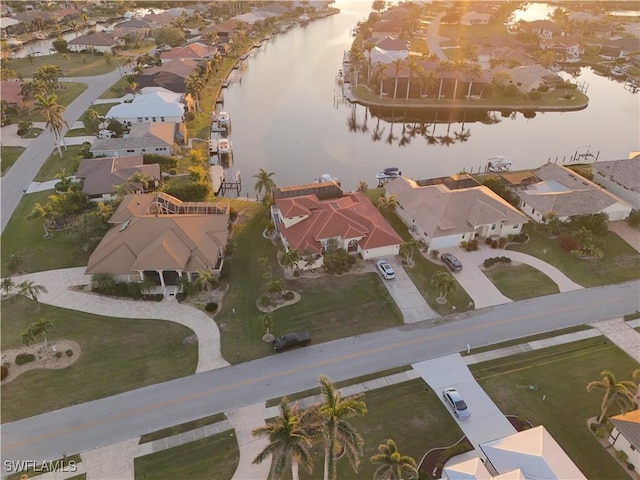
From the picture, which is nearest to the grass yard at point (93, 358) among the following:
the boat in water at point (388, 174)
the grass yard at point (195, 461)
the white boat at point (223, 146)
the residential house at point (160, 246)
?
the residential house at point (160, 246)

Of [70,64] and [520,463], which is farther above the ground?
[70,64]

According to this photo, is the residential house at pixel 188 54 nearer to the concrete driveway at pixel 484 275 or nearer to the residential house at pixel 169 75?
the residential house at pixel 169 75

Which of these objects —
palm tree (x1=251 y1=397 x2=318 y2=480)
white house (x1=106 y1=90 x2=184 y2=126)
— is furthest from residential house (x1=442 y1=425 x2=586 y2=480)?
white house (x1=106 y1=90 x2=184 y2=126)

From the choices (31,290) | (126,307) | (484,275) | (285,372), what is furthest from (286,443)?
(484,275)

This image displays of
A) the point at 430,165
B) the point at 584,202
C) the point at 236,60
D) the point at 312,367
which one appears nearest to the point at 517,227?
the point at 584,202

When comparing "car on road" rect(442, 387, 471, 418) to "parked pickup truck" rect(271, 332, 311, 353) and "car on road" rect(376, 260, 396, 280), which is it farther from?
"car on road" rect(376, 260, 396, 280)

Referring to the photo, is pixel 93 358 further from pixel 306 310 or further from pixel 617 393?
pixel 617 393
